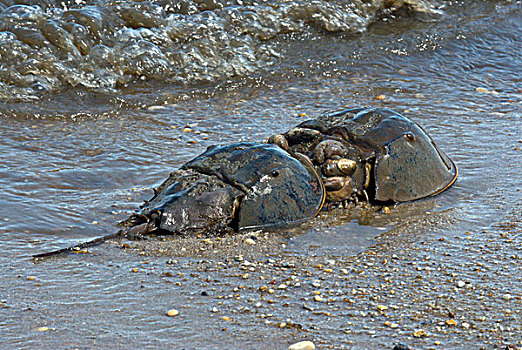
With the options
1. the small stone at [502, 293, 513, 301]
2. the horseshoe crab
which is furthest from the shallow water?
the horseshoe crab

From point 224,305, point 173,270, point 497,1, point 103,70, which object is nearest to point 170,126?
point 103,70

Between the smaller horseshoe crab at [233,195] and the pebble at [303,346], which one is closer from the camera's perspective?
the pebble at [303,346]

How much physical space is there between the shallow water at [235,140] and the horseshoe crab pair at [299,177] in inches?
4.0

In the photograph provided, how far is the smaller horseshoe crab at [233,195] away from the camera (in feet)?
9.93

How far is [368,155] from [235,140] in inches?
53.8

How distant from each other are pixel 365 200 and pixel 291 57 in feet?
10.9

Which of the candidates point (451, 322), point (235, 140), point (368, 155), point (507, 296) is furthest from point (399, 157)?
point (235, 140)

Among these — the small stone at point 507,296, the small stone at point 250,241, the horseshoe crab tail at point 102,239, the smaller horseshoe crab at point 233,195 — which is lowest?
the small stone at point 507,296

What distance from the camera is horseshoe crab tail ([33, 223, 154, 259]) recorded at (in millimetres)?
2807

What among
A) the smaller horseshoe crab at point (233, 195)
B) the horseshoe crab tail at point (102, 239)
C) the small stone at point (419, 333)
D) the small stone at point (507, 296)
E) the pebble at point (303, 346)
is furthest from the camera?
the smaller horseshoe crab at point (233, 195)

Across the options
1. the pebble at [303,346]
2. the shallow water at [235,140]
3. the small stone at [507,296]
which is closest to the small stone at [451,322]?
the shallow water at [235,140]

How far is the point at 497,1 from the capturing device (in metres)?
8.42

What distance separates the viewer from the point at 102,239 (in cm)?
294

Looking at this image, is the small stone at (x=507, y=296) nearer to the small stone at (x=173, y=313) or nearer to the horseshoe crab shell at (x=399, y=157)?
the horseshoe crab shell at (x=399, y=157)
